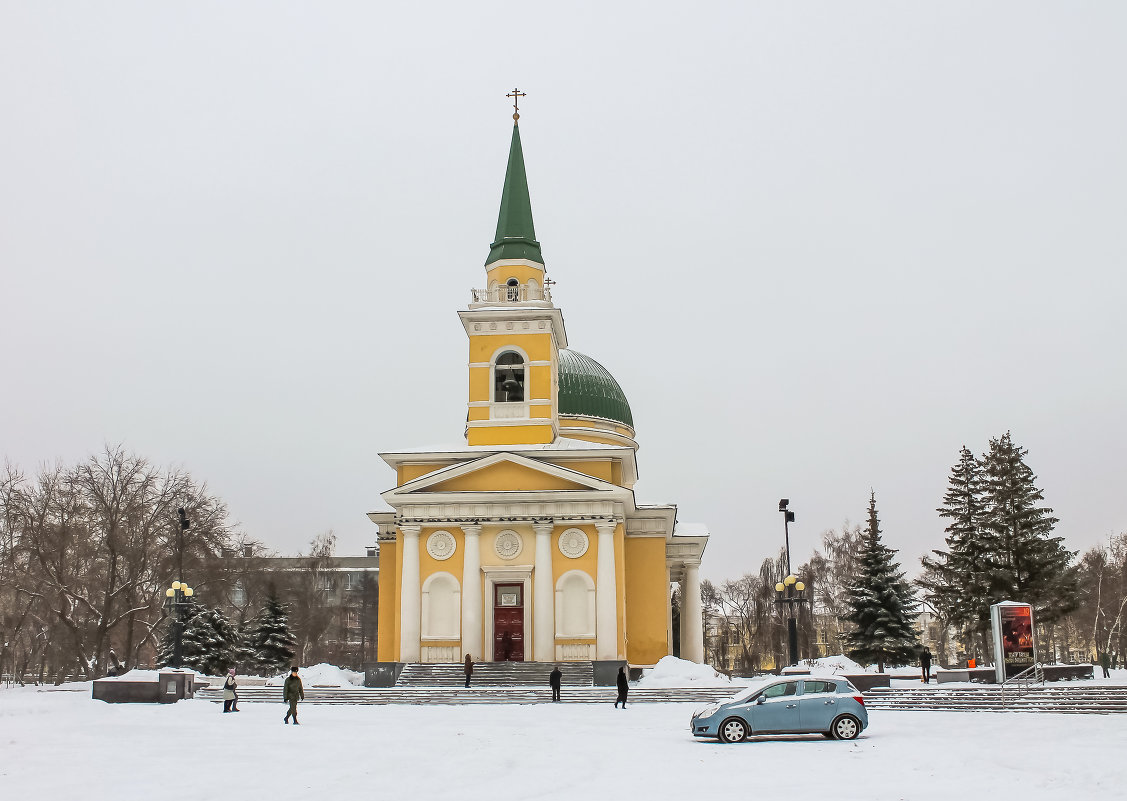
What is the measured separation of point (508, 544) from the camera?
41062mm

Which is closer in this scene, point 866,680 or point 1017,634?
point 1017,634

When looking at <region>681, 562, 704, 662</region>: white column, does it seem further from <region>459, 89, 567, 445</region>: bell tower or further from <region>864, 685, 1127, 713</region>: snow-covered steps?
<region>864, 685, 1127, 713</region>: snow-covered steps

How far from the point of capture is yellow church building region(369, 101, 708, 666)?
Result: 40094 mm

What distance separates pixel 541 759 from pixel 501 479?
2468 cm

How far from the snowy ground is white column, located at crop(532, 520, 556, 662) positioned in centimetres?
1421

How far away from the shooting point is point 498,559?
40.9 meters

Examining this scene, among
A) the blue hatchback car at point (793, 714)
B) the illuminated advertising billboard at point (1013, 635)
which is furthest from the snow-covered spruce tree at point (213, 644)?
the blue hatchback car at point (793, 714)

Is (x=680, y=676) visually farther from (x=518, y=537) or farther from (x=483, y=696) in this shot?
(x=518, y=537)

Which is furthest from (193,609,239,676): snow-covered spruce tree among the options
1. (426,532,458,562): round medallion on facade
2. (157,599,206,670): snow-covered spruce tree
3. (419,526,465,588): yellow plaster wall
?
(426,532,458,562): round medallion on facade

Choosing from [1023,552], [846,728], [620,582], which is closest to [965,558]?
[1023,552]

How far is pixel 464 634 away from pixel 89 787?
87.3 feet

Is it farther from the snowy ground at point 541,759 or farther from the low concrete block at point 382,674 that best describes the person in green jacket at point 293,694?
the low concrete block at point 382,674

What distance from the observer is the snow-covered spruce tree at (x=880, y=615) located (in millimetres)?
49531

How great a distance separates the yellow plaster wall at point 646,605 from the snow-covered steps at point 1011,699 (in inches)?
569
